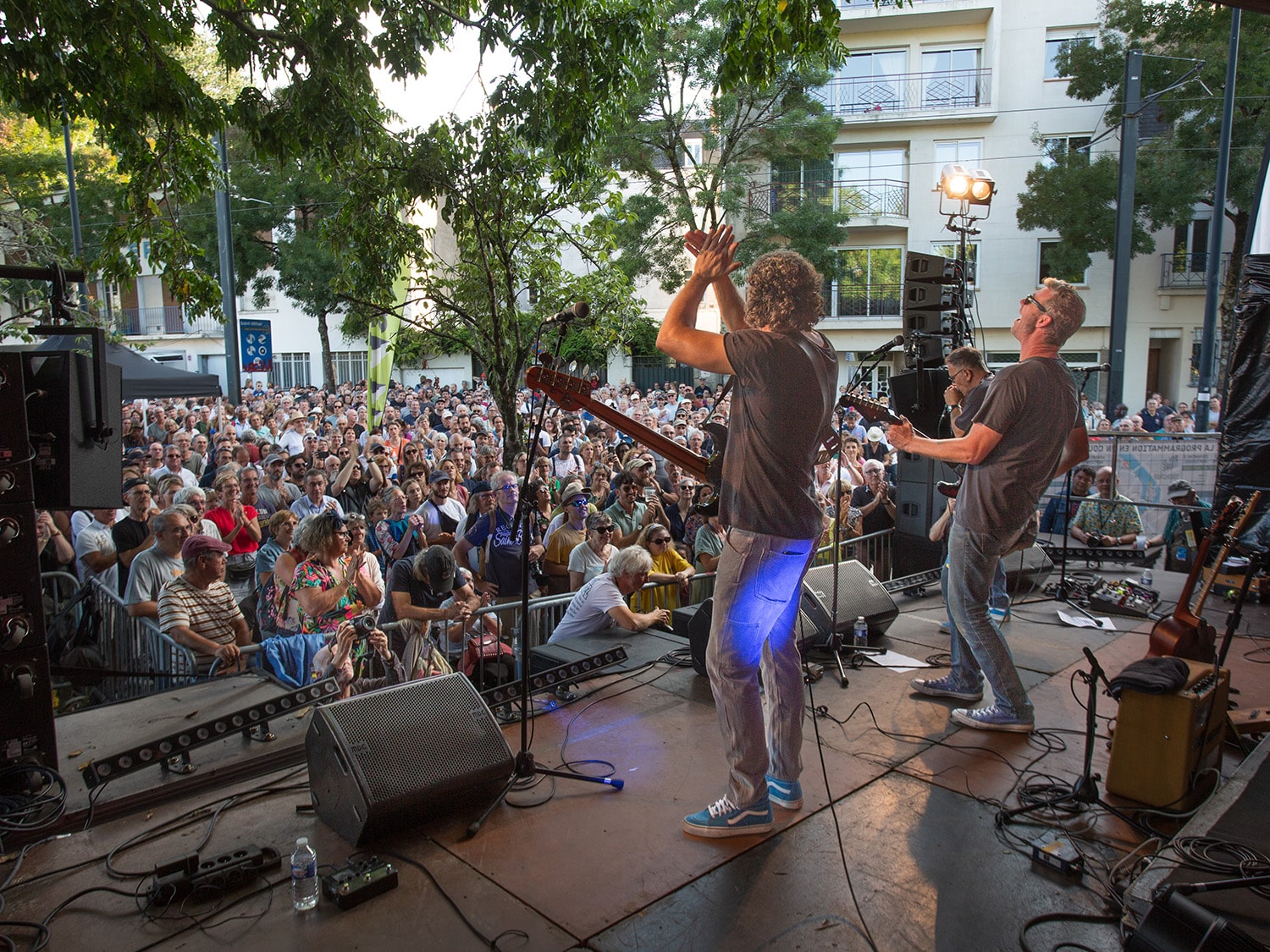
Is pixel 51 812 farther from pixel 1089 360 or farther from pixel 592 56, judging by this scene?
pixel 1089 360

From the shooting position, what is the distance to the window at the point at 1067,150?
2155 centimetres

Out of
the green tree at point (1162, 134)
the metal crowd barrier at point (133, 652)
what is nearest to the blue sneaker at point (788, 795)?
the metal crowd barrier at point (133, 652)

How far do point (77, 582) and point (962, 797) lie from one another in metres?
6.10

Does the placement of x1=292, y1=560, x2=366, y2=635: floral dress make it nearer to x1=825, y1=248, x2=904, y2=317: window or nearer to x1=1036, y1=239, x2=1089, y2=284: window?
x1=1036, y1=239, x2=1089, y2=284: window

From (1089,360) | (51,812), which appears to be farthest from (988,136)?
(51,812)

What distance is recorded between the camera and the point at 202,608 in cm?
502

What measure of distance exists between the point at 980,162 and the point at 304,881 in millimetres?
27779

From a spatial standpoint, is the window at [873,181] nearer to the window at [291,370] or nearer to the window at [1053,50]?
the window at [1053,50]

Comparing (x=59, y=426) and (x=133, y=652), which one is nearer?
(x=59, y=426)

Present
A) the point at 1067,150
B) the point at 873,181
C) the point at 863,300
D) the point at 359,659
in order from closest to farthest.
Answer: the point at 359,659
the point at 1067,150
the point at 873,181
the point at 863,300

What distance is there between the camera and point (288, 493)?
850 cm

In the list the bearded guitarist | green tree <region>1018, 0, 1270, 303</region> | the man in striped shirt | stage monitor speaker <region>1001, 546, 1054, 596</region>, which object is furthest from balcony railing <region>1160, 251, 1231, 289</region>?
the man in striped shirt

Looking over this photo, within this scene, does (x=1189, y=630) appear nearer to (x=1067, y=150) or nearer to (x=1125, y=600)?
(x=1125, y=600)

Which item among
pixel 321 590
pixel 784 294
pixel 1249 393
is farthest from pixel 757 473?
pixel 1249 393
